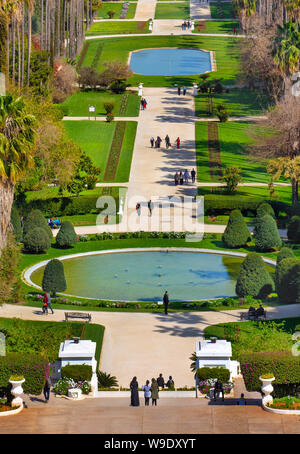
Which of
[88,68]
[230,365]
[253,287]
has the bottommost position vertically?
[88,68]

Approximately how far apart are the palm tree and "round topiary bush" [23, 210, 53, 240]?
15.5 m

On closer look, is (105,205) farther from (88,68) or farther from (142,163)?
(88,68)

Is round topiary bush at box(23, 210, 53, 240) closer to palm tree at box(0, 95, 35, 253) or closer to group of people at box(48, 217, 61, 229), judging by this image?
group of people at box(48, 217, 61, 229)

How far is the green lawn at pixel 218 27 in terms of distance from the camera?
168 meters

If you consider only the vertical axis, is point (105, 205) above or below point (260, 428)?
below

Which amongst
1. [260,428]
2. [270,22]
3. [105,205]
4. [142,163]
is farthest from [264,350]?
[270,22]

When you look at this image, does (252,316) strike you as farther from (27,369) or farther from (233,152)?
(233,152)

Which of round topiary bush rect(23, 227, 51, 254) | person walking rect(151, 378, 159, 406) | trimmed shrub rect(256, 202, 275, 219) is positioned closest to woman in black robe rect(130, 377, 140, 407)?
person walking rect(151, 378, 159, 406)

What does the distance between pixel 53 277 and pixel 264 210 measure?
2105 cm

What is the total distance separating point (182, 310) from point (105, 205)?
84.8ft

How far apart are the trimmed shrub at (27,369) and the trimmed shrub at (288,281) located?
2106cm

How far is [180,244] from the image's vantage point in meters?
80.5

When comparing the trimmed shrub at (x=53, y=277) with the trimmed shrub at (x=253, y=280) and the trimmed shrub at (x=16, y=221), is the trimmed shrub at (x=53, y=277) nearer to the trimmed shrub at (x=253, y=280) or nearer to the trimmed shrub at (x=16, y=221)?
the trimmed shrub at (x=253, y=280)

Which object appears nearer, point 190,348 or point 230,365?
point 230,365
